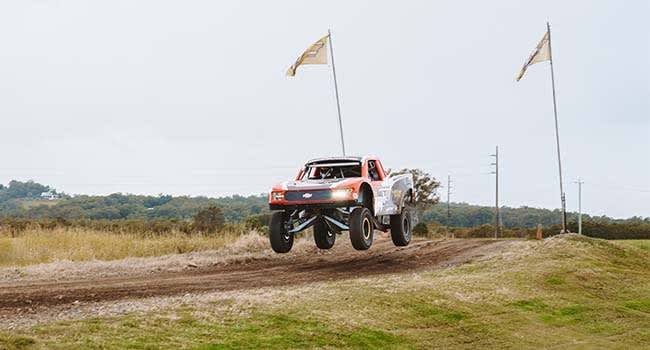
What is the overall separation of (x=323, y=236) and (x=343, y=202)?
4.16m

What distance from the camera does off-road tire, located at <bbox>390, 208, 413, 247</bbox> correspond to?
70.0ft

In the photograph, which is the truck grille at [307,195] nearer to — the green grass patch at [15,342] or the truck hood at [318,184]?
the truck hood at [318,184]

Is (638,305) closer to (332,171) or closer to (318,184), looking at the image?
(318,184)

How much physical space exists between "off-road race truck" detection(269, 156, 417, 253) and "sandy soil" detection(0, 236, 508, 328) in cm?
85

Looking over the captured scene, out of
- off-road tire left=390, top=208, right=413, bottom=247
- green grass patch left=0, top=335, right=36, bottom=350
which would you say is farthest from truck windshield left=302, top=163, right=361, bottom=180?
green grass patch left=0, top=335, right=36, bottom=350

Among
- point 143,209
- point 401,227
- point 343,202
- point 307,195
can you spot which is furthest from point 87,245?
point 143,209

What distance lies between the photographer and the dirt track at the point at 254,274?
12.9 meters

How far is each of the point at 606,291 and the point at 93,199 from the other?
57691 mm

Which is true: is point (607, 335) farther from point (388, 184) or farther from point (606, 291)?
point (388, 184)

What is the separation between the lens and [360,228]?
60.4 feet

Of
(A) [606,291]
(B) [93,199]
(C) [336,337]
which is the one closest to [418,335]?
(C) [336,337]

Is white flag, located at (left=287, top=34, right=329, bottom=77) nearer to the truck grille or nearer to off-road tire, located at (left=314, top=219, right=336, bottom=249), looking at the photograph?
off-road tire, located at (left=314, top=219, right=336, bottom=249)

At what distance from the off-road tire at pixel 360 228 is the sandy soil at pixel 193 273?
69 centimetres

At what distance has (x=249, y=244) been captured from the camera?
23.9 m
